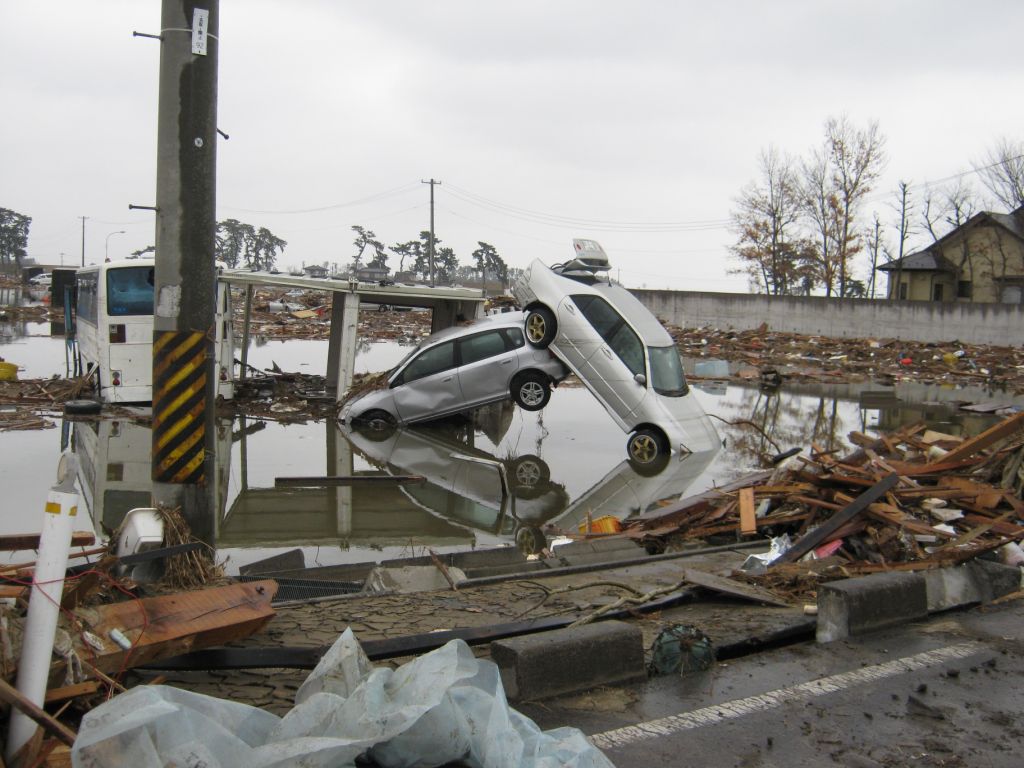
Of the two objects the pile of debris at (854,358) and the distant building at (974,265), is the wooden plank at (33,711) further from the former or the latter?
the distant building at (974,265)

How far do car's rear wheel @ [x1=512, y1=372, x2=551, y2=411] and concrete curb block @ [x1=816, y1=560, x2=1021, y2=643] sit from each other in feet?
29.6

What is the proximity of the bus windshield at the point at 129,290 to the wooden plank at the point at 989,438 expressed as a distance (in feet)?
44.4

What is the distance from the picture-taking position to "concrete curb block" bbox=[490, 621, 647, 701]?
181 inches

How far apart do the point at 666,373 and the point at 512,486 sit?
155 inches

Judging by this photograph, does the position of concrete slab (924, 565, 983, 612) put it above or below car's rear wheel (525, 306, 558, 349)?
below

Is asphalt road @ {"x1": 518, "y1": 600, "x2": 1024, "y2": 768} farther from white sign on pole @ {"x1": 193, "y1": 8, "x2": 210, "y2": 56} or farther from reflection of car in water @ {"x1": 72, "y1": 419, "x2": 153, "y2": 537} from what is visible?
reflection of car in water @ {"x1": 72, "y1": 419, "x2": 153, "y2": 537}

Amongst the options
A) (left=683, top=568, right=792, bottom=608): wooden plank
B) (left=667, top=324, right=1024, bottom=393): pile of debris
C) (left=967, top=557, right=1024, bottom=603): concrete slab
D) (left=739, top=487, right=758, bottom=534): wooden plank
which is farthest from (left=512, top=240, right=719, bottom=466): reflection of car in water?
(left=667, top=324, right=1024, bottom=393): pile of debris

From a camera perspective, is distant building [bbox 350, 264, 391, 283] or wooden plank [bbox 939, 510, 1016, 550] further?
distant building [bbox 350, 264, 391, 283]

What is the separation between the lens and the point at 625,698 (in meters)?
4.70

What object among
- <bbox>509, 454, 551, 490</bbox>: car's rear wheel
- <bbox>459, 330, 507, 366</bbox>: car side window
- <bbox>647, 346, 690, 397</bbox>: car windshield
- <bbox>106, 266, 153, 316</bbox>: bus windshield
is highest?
<bbox>106, 266, 153, 316</bbox>: bus windshield

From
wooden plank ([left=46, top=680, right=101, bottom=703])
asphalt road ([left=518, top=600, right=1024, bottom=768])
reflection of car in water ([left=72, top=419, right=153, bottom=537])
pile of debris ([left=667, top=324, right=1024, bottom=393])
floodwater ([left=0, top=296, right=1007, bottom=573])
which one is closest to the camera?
wooden plank ([left=46, top=680, right=101, bottom=703])

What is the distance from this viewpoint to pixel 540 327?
15.1 metres

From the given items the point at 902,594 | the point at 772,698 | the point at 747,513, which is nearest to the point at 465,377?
the point at 747,513

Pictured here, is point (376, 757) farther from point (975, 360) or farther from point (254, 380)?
point (975, 360)
